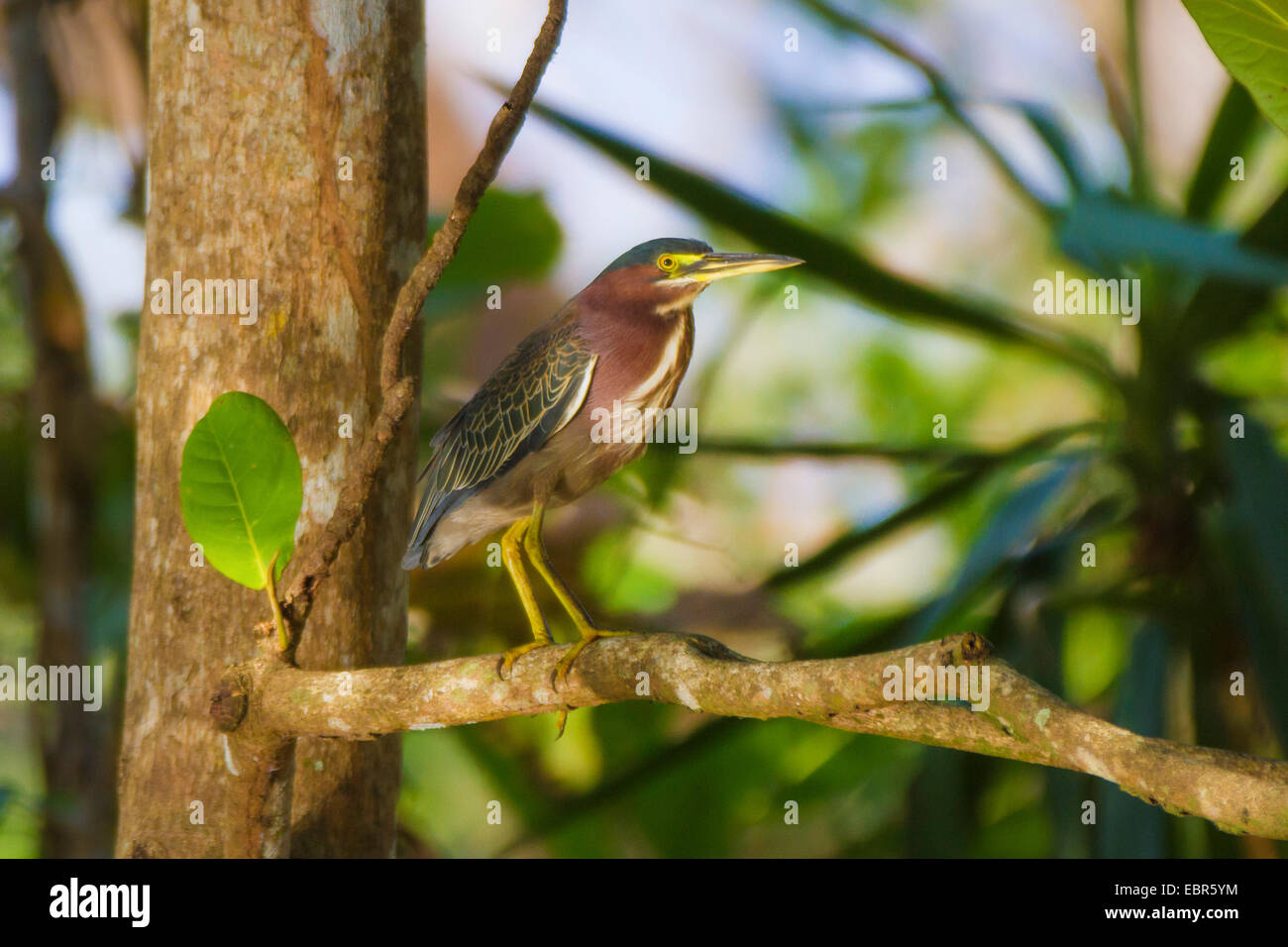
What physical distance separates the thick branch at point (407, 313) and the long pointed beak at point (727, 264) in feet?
1.00

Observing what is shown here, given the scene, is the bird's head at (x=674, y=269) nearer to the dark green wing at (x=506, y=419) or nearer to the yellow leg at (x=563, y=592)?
the dark green wing at (x=506, y=419)

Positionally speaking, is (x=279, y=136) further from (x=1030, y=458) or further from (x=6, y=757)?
(x=6, y=757)

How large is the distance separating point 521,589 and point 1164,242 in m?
1.40

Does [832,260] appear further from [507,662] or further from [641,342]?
[507,662]

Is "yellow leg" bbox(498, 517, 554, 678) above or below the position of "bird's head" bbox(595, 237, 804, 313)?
below

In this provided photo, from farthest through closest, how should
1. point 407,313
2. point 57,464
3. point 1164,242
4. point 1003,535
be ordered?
1. point 57,464
2. point 1003,535
3. point 1164,242
4. point 407,313

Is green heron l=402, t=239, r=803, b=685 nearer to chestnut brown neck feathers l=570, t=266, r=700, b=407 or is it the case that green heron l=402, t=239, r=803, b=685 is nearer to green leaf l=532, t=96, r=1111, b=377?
chestnut brown neck feathers l=570, t=266, r=700, b=407

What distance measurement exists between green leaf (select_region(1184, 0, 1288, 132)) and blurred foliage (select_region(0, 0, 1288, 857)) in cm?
94

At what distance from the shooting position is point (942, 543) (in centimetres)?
444

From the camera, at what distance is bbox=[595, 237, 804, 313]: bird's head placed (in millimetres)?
1538

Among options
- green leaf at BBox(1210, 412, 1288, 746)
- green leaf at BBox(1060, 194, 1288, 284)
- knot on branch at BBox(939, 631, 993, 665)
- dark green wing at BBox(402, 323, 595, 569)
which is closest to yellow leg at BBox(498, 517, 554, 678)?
dark green wing at BBox(402, 323, 595, 569)

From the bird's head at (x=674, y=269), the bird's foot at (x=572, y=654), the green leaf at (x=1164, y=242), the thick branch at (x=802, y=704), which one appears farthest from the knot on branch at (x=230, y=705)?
the green leaf at (x=1164, y=242)

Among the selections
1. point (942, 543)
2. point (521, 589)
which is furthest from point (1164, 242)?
point (942, 543)

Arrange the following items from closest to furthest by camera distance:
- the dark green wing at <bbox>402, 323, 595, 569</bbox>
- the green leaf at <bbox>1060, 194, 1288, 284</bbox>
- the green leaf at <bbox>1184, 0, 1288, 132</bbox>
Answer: the green leaf at <bbox>1184, 0, 1288, 132</bbox> → the dark green wing at <bbox>402, 323, 595, 569</bbox> → the green leaf at <bbox>1060, 194, 1288, 284</bbox>
